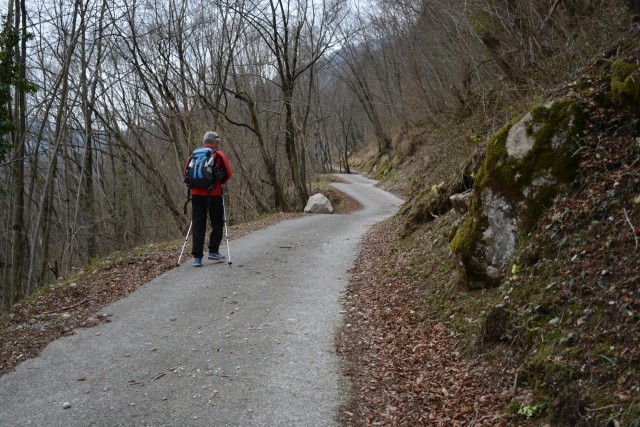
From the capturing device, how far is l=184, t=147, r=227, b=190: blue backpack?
8.52m

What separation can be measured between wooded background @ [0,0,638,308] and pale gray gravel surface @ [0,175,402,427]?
5433 millimetres

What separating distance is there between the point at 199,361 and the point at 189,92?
64.7 ft

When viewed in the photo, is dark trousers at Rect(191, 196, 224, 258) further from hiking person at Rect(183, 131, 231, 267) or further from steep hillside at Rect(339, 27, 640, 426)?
steep hillside at Rect(339, 27, 640, 426)

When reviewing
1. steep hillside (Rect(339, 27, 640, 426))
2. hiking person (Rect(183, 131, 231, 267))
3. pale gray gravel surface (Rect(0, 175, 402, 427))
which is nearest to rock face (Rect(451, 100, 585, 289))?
steep hillside (Rect(339, 27, 640, 426))

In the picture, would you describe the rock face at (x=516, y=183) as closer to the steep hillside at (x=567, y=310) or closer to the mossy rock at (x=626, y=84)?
the steep hillside at (x=567, y=310)

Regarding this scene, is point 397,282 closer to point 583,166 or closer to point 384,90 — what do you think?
point 583,166

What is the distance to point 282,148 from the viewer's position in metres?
26.9

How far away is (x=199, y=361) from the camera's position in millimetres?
5285

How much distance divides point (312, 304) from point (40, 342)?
→ 350 centimetres

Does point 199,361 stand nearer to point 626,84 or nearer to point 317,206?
point 626,84

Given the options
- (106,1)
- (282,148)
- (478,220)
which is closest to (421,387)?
(478,220)

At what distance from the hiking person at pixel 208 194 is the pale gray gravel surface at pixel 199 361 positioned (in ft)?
2.28

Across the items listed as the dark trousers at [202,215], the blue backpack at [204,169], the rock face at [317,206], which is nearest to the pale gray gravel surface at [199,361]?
the dark trousers at [202,215]

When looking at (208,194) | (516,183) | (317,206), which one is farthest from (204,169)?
(317,206)
